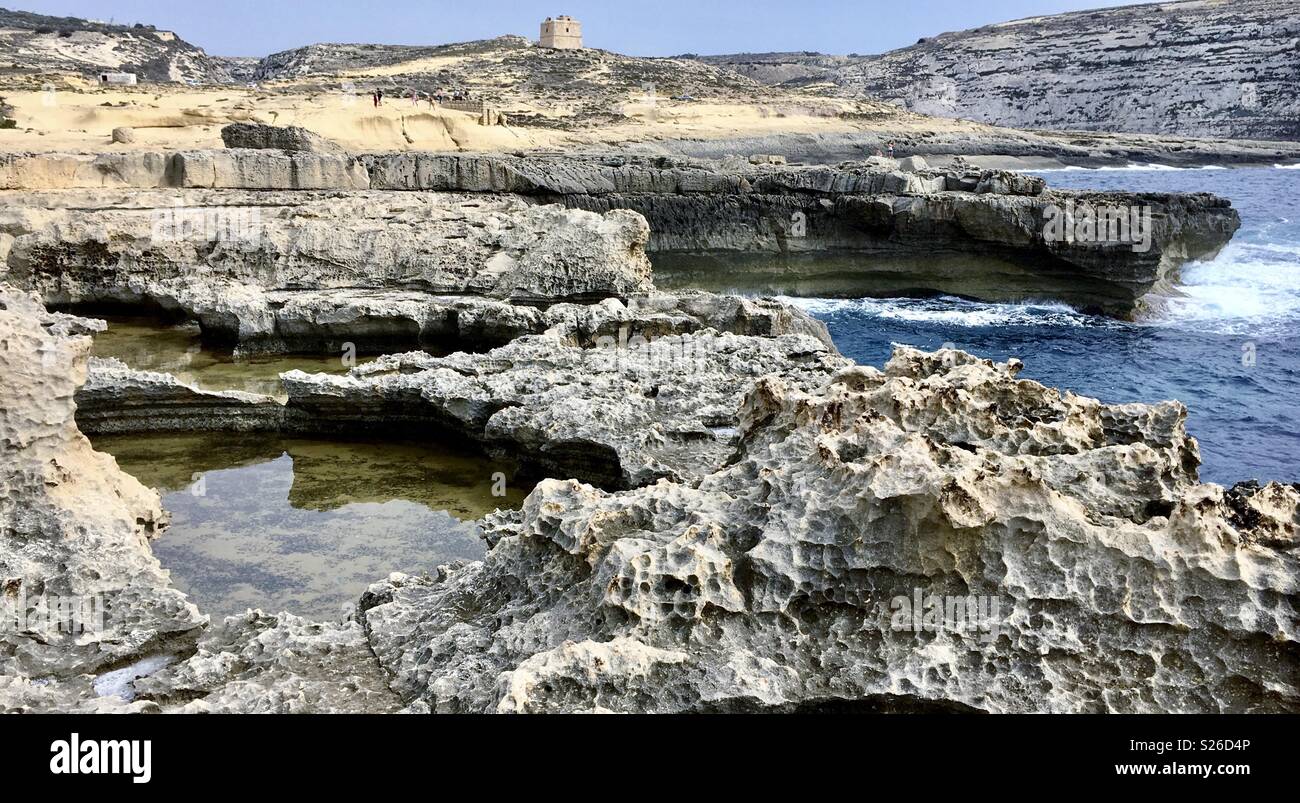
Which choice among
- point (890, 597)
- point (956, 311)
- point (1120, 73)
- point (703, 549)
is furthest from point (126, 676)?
point (1120, 73)

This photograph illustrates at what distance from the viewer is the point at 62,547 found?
561 centimetres

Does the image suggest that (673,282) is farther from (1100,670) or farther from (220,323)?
(1100,670)

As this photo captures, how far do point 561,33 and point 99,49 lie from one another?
2749 centimetres

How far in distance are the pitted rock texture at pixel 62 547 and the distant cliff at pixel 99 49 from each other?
4875 cm

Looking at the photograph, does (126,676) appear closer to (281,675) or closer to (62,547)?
(281,675)

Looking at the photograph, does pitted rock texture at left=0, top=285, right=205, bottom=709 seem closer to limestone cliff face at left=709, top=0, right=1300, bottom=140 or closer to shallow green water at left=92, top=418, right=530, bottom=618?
shallow green water at left=92, top=418, right=530, bottom=618

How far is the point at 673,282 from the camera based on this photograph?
22906 millimetres

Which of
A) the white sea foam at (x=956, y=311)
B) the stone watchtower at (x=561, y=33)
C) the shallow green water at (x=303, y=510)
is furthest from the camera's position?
the stone watchtower at (x=561, y=33)

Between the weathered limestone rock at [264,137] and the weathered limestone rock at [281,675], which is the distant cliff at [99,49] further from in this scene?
the weathered limestone rock at [281,675]

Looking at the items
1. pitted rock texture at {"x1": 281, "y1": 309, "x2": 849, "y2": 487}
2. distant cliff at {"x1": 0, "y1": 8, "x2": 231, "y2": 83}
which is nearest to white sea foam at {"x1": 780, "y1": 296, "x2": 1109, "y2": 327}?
pitted rock texture at {"x1": 281, "y1": 309, "x2": 849, "y2": 487}

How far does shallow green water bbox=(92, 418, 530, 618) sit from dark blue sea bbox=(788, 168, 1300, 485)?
9.93 m

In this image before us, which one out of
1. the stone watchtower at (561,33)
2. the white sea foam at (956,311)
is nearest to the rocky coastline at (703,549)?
the white sea foam at (956,311)

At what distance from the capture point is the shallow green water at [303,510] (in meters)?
6.67

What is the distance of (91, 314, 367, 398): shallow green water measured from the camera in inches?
418
